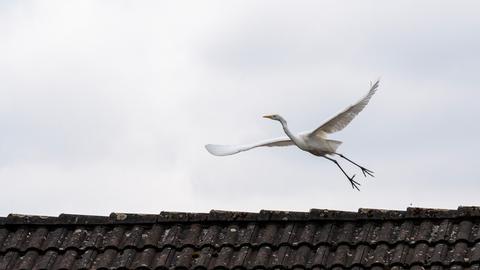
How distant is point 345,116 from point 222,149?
135cm

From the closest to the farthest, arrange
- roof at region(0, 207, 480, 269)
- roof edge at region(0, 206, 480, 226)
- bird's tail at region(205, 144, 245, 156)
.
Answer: roof at region(0, 207, 480, 269), roof edge at region(0, 206, 480, 226), bird's tail at region(205, 144, 245, 156)

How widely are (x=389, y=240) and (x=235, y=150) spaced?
188 inches

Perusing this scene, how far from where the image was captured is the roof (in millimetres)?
10133

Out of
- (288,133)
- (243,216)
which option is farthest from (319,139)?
(243,216)

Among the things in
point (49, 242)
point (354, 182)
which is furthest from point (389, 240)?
point (354, 182)

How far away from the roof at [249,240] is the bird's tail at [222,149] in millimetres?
3545

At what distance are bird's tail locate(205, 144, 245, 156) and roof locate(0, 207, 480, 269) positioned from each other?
3.54 m

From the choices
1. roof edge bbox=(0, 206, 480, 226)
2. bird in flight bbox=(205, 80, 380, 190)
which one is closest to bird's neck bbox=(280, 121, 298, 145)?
bird in flight bbox=(205, 80, 380, 190)

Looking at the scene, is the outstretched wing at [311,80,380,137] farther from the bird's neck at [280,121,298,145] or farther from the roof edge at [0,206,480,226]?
the roof edge at [0,206,480,226]

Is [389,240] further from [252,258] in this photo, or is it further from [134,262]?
[134,262]

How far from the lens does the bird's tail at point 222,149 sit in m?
14.9

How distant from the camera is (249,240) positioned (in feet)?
35.2

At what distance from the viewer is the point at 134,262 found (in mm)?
10719

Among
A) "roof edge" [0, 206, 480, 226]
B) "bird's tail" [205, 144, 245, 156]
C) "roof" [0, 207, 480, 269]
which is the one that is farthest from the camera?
"bird's tail" [205, 144, 245, 156]
